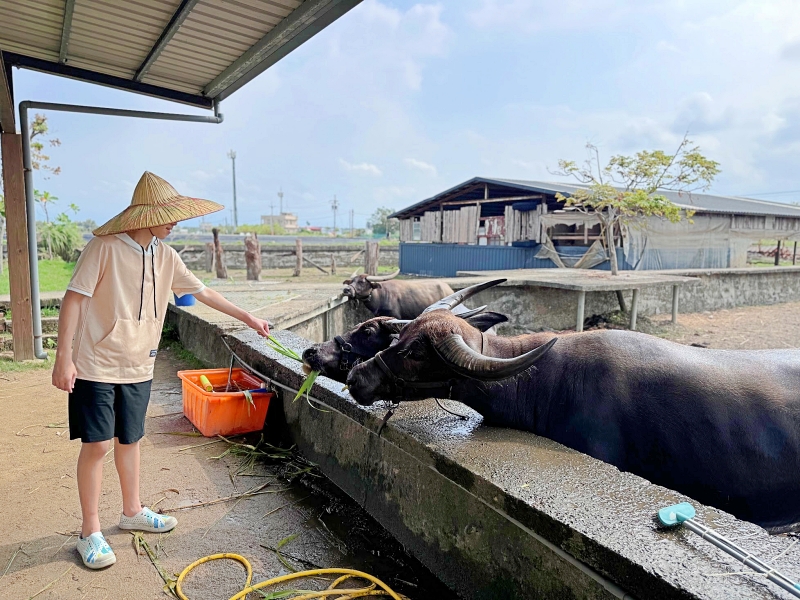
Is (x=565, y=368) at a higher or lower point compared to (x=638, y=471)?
higher

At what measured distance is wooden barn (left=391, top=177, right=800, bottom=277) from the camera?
738 inches

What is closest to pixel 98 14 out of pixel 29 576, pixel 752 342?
pixel 29 576

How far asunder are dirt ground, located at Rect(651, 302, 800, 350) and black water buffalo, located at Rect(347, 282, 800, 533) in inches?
356

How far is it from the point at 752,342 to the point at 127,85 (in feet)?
39.1

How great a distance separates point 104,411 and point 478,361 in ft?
5.95

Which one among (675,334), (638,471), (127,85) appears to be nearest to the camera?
(638,471)

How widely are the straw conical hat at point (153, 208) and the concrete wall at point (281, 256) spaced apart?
21.5m

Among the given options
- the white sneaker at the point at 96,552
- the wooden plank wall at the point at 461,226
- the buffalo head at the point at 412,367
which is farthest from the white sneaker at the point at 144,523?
the wooden plank wall at the point at 461,226

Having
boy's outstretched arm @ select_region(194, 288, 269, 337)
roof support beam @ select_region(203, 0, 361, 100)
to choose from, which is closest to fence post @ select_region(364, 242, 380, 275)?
roof support beam @ select_region(203, 0, 361, 100)

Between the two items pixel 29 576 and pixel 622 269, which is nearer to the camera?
pixel 29 576

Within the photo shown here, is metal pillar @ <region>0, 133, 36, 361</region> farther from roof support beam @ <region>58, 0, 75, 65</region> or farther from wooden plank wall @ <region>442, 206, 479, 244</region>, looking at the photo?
wooden plank wall @ <region>442, 206, 479, 244</region>

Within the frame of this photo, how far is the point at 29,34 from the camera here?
475 centimetres

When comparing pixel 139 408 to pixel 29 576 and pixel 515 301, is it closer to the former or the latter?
pixel 29 576

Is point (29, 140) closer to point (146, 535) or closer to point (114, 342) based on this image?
point (114, 342)
